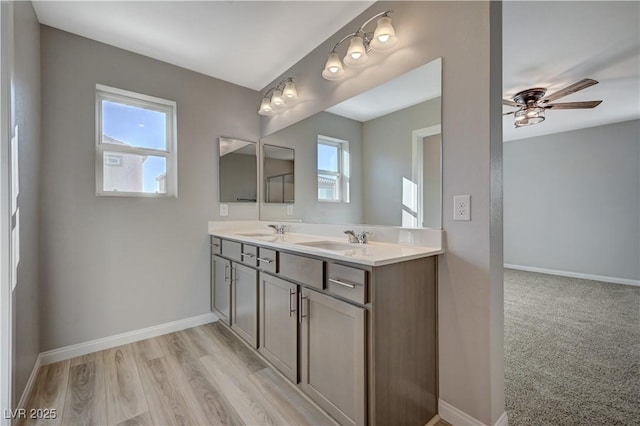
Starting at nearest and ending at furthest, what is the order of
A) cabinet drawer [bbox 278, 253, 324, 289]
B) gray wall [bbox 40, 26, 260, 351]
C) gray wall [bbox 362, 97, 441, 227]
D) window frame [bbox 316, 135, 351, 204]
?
cabinet drawer [bbox 278, 253, 324, 289] → gray wall [bbox 362, 97, 441, 227] → gray wall [bbox 40, 26, 260, 351] → window frame [bbox 316, 135, 351, 204]

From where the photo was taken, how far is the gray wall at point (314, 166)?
2.14 metres

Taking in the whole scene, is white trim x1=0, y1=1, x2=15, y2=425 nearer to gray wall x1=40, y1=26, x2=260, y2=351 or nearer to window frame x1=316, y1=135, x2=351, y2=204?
gray wall x1=40, y1=26, x2=260, y2=351

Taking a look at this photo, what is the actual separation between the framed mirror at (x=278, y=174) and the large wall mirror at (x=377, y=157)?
98mm

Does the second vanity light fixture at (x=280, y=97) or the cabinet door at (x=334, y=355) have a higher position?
the second vanity light fixture at (x=280, y=97)

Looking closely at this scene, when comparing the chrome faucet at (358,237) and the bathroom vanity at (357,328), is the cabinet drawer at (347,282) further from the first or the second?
the chrome faucet at (358,237)

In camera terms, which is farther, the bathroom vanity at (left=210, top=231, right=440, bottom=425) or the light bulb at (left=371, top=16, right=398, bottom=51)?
the light bulb at (left=371, top=16, right=398, bottom=51)

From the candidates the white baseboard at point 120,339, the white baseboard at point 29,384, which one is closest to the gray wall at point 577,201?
the white baseboard at point 120,339

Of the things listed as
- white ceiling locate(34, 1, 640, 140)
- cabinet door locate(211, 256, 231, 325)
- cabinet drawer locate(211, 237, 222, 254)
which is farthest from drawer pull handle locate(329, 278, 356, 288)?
white ceiling locate(34, 1, 640, 140)

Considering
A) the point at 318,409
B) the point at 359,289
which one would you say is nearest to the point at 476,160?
the point at 359,289

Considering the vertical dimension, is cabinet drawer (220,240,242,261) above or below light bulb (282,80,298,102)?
below

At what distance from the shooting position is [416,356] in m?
1.38

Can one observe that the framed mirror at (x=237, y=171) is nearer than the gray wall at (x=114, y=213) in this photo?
No

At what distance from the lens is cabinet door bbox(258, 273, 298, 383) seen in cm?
164

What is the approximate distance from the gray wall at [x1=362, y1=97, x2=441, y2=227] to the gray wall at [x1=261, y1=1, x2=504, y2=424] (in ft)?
0.78
